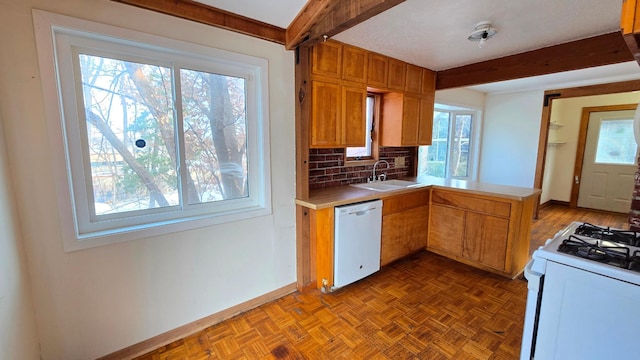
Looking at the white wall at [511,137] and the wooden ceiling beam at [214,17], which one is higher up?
the wooden ceiling beam at [214,17]

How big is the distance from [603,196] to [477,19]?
538cm

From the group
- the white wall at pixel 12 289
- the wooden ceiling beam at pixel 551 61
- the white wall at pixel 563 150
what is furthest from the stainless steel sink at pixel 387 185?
the white wall at pixel 563 150

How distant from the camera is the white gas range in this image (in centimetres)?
104

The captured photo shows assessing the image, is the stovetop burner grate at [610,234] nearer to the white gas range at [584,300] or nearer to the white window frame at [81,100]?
the white gas range at [584,300]

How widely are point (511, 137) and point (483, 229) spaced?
2.91m

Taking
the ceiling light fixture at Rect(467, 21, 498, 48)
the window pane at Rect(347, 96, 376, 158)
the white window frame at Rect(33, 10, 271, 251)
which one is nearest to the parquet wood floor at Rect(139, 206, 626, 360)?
the white window frame at Rect(33, 10, 271, 251)

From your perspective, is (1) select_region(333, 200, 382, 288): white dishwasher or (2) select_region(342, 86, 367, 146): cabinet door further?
(2) select_region(342, 86, 367, 146): cabinet door

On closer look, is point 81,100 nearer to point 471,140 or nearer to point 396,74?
point 396,74

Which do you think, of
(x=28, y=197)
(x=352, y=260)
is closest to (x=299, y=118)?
(x=352, y=260)

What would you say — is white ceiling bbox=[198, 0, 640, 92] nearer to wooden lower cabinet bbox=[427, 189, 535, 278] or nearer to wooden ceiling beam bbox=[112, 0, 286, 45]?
wooden ceiling beam bbox=[112, 0, 286, 45]

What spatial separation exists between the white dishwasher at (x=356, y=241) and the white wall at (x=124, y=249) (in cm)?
44

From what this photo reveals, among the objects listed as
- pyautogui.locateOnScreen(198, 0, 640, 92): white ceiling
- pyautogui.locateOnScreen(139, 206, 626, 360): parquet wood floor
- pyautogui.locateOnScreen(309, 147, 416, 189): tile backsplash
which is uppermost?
pyautogui.locateOnScreen(198, 0, 640, 92): white ceiling

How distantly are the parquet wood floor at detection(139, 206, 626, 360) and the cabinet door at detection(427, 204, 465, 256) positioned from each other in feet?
1.23

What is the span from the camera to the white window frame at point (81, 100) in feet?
4.43
